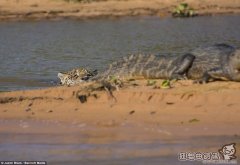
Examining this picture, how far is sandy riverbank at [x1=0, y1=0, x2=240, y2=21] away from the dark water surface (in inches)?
34.7

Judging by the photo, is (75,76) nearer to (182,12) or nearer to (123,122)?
(123,122)

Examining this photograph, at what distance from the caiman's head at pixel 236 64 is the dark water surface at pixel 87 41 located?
323 centimetres

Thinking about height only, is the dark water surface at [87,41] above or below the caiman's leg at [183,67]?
below

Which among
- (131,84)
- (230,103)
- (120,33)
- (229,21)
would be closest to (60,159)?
(230,103)

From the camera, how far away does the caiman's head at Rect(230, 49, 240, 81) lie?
27.2 feet

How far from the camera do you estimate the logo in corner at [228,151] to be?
18.2 feet

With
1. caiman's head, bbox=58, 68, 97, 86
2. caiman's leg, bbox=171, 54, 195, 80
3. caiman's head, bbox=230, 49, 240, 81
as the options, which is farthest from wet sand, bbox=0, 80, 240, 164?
caiman's head, bbox=58, 68, 97, 86

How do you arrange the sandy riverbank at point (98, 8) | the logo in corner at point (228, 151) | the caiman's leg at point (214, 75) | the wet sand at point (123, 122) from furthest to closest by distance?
the sandy riverbank at point (98, 8) < the caiman's leg at point (214, 75) < the wet sand at point (123, 122) < the logo in corner at point (228, 151)

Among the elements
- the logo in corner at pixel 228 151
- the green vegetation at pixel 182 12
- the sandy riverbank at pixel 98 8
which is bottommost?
the sandy riverbank at pixel 98 8

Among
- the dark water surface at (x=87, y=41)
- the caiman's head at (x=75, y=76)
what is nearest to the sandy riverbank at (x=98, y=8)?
the dark water surface at (x=87, y=41)

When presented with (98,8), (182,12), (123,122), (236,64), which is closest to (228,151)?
(123,122)

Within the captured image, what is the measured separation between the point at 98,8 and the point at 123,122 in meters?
16.5

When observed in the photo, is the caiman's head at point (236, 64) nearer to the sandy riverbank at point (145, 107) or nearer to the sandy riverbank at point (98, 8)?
the sandy riverbank at point (145, 107)

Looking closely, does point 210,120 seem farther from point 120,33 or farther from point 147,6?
point 147,6
